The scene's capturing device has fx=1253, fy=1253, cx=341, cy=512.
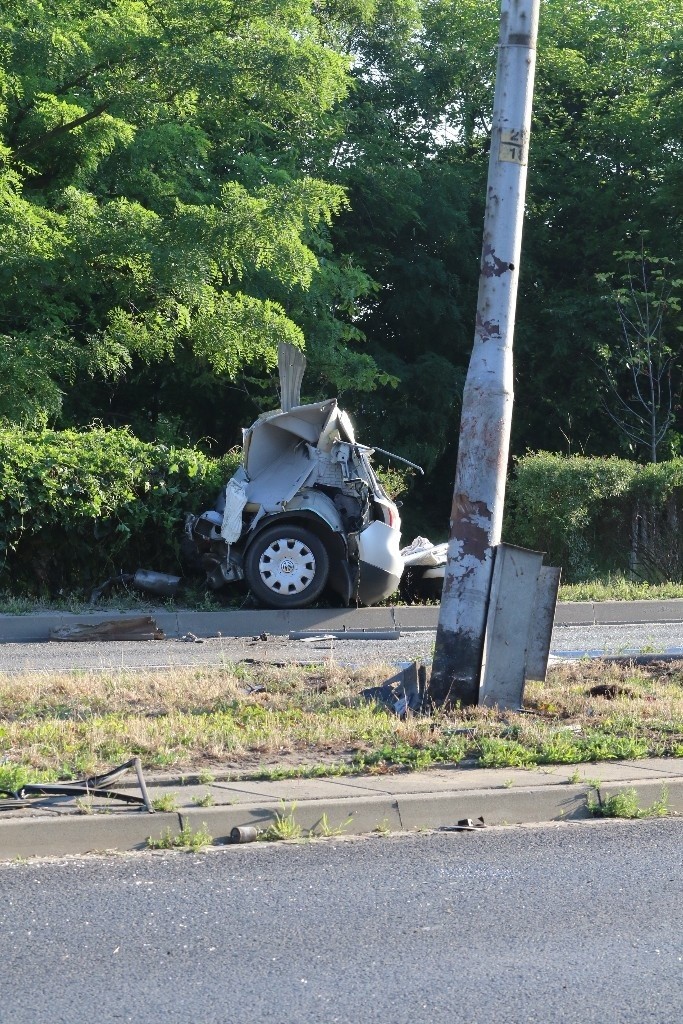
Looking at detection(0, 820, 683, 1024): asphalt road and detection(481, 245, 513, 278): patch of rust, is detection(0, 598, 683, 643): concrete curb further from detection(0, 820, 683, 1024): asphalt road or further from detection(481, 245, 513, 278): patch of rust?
detection(0, 820, 683, 1024): asphalt road

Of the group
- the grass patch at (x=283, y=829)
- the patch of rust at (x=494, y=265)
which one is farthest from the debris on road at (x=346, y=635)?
the grass patch at (x=283, y=829)

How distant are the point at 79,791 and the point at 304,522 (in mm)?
7795

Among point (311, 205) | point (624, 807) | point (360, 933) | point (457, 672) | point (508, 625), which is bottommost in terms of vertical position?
point (360, 933)

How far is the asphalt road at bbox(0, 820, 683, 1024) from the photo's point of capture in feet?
12.3

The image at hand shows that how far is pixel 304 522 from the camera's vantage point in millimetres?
13195

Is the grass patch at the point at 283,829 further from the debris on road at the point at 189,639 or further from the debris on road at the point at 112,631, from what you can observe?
the debris on road at the point at 112,631

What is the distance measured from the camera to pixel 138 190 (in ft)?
62.3

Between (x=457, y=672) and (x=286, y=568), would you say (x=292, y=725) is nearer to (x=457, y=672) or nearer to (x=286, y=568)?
(x=457, y=672)

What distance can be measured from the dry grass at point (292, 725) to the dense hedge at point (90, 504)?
4992mm

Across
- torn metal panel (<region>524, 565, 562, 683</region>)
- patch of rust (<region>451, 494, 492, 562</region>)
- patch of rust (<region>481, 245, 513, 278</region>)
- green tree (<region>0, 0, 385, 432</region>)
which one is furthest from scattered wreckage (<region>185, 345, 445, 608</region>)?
patch of rust (<region>481, 245, 513, 278</region>)

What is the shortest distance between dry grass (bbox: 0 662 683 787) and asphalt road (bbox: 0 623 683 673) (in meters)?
1.50

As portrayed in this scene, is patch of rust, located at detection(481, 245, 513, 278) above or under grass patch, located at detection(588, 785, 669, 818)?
above

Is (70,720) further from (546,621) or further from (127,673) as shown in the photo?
(546,621)

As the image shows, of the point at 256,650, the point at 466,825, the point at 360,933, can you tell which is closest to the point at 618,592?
the point at 256,650
